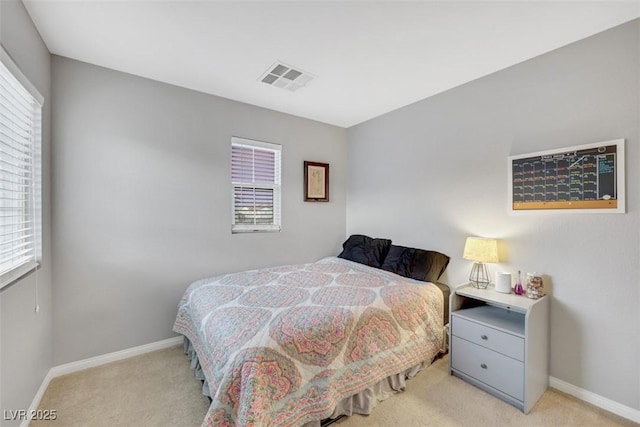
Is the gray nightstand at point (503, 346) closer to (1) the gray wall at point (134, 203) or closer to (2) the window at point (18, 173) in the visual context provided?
(1) the gray wall at point (134, 203)

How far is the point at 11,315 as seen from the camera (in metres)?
1.49

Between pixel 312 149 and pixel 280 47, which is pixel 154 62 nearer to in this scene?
pixel 280 47

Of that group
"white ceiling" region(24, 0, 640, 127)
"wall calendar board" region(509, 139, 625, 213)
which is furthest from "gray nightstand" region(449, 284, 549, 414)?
"white ceiling" region(24, 0, 640, 127)

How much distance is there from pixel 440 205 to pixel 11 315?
339 cm

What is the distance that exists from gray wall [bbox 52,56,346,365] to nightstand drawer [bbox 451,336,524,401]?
2217 mm

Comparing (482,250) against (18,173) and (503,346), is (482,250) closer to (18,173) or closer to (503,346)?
(503,346)

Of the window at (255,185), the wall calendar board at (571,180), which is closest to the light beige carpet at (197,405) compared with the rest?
the wall calendar board at (571,180)

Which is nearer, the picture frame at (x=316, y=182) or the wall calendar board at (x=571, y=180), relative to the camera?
the wall calendar board at (x=571, y=180)

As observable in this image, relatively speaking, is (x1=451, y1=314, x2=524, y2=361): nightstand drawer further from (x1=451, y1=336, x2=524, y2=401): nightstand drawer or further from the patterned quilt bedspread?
the patterned quilt bedspread

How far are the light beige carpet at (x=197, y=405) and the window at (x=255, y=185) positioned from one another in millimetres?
1588

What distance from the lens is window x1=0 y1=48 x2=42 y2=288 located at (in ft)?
4.82

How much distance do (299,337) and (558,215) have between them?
2.15 meters

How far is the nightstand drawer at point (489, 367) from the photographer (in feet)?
6.07

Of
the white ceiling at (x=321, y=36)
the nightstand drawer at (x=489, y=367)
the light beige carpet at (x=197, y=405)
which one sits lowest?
the light beige carpet at (x=197, y=405)
